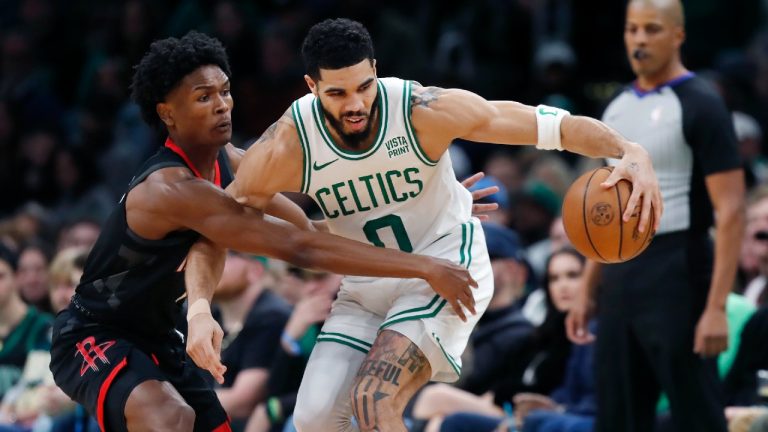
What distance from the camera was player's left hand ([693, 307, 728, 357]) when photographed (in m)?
6.45

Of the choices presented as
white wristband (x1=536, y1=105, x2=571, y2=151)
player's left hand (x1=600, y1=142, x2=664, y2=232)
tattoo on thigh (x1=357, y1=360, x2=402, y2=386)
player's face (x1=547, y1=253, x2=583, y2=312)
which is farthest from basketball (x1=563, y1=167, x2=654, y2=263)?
player's face (x1=547, y1=253, x2=583, y2=312)

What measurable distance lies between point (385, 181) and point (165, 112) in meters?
1.11

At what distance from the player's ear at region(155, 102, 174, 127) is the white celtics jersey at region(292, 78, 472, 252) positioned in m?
0.64

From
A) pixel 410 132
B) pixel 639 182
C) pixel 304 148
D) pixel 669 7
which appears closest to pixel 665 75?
pixel 669 7

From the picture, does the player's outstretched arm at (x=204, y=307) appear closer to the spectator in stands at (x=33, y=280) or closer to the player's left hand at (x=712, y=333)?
the player's left hand at (x=712, y=333)

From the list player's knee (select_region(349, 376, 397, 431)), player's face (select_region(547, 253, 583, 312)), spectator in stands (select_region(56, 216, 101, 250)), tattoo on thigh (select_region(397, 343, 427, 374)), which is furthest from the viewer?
spectator in stands (select_region(56, 216, 101, 250))

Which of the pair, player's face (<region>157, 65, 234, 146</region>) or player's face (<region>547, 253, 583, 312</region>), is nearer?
player's face (<region>157, 65, 234, 146</region>)

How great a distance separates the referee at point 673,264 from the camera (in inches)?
258

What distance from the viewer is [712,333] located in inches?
254

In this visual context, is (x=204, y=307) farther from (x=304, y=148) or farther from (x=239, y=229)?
(x=304, y=148)

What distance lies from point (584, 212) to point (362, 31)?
4.05ft

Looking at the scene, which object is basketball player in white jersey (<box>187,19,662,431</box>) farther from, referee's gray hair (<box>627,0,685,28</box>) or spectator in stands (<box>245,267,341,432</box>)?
spectator in stands (<box>245,267,341,432</box>)

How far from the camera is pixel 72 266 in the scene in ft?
30.9

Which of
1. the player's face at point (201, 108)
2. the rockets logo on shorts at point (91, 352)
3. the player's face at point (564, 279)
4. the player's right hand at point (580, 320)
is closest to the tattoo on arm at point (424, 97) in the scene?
the player's face at point (201, 108)
